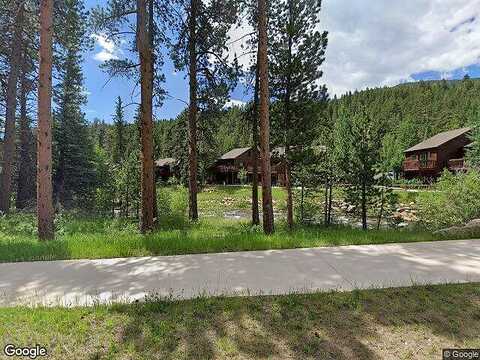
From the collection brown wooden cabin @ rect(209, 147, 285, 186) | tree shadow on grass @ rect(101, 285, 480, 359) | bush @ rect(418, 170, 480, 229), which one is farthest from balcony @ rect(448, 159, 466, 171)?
tree shadow on grass @ rect(101, 285, 480, 359)

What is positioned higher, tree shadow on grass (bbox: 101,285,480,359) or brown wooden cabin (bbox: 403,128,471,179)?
brown wooden cabin (bbox: 403,128,471,179)

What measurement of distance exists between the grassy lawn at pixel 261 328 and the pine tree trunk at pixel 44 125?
14.6 feet

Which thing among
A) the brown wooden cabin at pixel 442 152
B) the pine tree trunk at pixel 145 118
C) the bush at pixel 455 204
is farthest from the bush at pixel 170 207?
the brown wooden cabin at pixel 442 152

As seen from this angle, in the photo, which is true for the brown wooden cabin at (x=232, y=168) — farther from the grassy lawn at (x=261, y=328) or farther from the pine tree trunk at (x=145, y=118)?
the grassy lawn at (x=261, y=328)

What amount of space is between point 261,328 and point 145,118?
6620 millimetres

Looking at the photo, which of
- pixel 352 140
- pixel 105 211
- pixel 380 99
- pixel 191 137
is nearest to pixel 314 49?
pixel 352 140

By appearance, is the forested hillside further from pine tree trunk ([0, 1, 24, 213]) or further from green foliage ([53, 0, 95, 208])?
pine tree trunk ([0, 1, 24, 213])

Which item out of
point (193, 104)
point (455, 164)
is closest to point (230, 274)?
point (193, 104)

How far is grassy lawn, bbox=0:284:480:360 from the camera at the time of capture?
277 centimetres

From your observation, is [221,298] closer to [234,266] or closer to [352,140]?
[234,266]

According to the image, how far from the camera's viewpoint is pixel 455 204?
14.0m

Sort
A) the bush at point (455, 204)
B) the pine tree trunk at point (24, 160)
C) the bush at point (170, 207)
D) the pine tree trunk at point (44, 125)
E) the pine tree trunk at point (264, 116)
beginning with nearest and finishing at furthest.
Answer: the pine tree trunk at point (44, 125) → the pine tree trunk at point (264, 116) → the bush at point (170, 207) → the bush at point (455, 204) → the pine tree trunk at point (24, 160)

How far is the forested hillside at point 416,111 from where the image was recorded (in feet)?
213

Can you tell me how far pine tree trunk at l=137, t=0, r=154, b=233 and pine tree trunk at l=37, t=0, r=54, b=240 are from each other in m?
2.08
